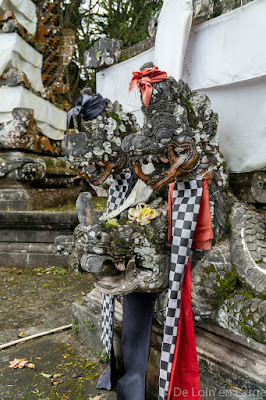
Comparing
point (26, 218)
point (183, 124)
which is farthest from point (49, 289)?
point (183, 124)

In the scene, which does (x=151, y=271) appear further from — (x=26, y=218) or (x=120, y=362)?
(x=26, y=218)

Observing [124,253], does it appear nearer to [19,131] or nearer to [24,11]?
[19,131]

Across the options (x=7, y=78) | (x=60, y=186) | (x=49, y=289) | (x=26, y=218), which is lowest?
(x=49, y=289)

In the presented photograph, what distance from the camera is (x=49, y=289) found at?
181 inches

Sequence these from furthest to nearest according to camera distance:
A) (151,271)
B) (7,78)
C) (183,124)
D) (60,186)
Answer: (60,186) < (7,78) < (151,271) < (183,124)

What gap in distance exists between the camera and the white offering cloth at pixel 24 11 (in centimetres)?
664

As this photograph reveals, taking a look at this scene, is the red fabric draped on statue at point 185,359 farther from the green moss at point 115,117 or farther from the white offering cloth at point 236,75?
the green moss at point 115,117

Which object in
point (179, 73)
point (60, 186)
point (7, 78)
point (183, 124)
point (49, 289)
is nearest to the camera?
point (183, 124)

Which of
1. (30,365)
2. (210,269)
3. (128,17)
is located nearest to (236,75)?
(210,269)

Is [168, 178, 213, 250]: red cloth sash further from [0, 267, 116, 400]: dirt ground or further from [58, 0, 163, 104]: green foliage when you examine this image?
[58, 0, 163, 104]: green foliage

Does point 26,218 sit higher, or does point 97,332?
point 26,218

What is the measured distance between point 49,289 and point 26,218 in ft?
5.00

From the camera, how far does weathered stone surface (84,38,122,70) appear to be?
126 inches

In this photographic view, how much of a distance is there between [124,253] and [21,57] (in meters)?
6.16
